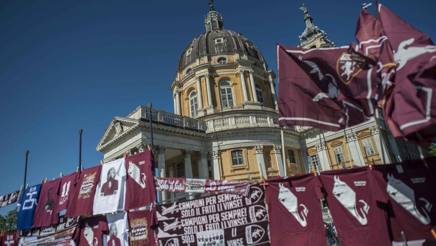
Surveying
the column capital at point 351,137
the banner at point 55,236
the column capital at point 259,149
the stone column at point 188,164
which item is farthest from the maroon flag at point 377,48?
the column capital at point 351,137

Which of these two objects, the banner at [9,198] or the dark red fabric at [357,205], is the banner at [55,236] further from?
the dark red fabric at [357,205]

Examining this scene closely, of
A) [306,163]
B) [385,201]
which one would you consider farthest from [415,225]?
[306,163]

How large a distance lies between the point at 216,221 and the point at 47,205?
6795mm

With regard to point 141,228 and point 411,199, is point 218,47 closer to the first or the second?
point 141,228

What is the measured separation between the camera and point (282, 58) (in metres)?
6.89

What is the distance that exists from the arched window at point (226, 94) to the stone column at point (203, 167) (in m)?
8.07

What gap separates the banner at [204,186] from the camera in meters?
7.23

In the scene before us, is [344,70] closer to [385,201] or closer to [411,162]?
[411,162]

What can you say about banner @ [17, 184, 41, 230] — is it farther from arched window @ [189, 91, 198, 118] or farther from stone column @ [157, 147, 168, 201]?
arched window @ [189, 91, 198, 118]

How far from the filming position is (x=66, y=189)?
32.8ft

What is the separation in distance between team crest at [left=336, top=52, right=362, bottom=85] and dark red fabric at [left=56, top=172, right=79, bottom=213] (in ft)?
28.8

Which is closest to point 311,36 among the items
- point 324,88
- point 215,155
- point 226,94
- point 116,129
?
point 226,94

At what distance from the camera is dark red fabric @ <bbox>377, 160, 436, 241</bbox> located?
5.64 m

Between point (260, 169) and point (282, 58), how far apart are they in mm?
19539
